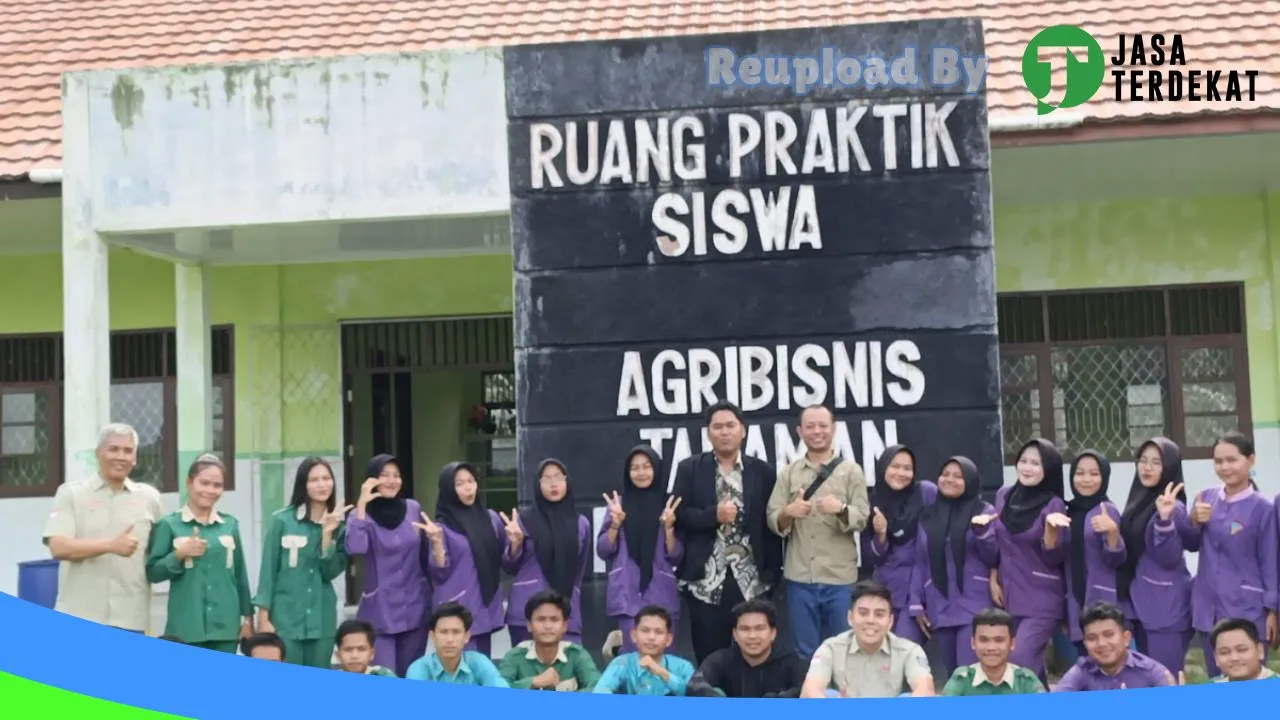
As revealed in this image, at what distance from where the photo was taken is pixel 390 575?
680 cm

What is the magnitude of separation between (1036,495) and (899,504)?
2.06ft

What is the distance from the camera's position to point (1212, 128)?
9102 mm

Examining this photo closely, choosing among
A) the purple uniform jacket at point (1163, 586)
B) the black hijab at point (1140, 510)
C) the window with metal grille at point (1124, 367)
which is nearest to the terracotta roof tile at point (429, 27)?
the window with metal grille at point (1124, 367)

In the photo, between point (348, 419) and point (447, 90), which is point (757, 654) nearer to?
point (447, 90)

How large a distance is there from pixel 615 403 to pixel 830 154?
165 centimetres

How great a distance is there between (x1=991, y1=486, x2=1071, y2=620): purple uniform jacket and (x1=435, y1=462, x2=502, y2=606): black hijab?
7.64 feet

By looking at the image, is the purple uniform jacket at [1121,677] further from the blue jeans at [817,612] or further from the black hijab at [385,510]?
the black hijab at [385,510]

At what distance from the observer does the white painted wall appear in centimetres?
875

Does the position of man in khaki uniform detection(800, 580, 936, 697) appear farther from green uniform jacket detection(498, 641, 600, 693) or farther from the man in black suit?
green uniform jacket detection(498, 641, 600, 693)

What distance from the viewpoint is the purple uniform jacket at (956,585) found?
22.2 feet

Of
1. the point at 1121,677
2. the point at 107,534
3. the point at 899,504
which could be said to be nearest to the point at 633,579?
the point at 899,504

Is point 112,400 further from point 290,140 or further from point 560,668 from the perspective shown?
point 560,668

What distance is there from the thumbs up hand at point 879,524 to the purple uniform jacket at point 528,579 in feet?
4.57

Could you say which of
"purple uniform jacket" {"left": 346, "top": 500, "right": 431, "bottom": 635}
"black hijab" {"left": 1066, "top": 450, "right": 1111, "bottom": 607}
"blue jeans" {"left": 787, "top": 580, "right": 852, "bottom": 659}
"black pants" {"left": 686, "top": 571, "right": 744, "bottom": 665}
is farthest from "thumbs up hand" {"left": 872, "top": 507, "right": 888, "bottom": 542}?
"purple uniform jacket" {"left": 346, "top": 500, "right": 431, "bottom": 635}
